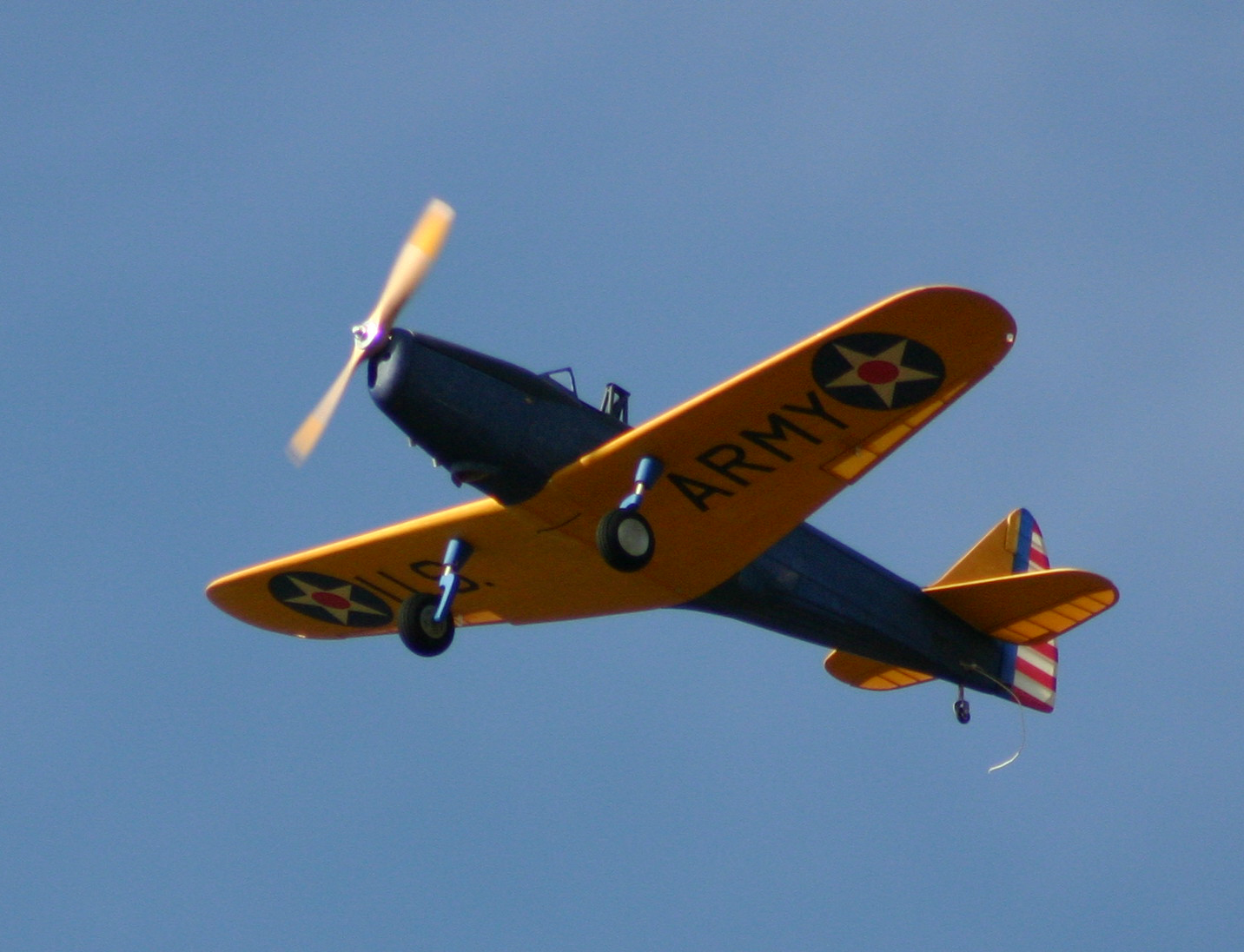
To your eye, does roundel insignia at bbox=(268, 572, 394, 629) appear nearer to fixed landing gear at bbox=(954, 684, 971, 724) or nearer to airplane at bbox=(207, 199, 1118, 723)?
airplane at bbox=(207, 199, 1118, 723)

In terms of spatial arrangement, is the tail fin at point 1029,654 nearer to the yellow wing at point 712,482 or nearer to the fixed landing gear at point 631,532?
the yellow wing at point 712,482

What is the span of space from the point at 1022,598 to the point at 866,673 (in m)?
1.86

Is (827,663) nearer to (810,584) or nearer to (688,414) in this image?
(810,584)

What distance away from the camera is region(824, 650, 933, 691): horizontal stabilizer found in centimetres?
1642

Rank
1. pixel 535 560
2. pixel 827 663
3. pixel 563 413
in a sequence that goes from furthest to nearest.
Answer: pixel 827 663 → pixel 535 560 → pixel 563 413

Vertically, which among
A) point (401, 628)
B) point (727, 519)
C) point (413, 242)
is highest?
point (413, 242)

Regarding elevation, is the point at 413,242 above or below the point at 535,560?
above

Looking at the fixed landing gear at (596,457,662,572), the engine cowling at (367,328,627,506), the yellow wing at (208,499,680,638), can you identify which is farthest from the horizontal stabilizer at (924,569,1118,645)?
the engine cowling at (367,328,627,506)

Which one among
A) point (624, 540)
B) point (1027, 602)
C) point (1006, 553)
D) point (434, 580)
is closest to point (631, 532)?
point (624, 540)

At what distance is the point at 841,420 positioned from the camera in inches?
497

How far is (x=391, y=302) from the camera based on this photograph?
1258 centimetres

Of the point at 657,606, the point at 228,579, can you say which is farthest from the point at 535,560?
the point at 228,579

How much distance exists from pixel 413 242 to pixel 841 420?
3192mm

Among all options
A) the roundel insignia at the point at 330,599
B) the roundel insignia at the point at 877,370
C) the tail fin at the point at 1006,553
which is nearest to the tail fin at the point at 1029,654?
the tail fin at the point at 1006,553
